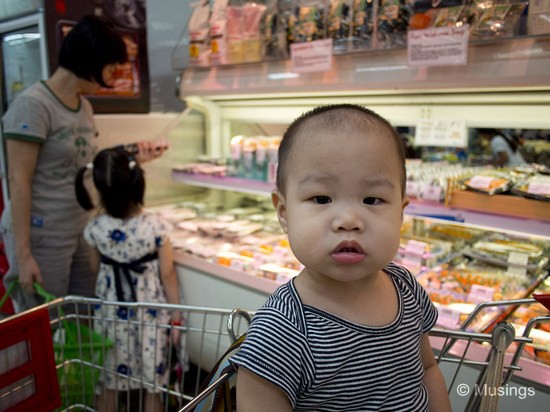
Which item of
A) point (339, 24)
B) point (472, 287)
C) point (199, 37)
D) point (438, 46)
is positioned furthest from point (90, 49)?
point (472, 287)

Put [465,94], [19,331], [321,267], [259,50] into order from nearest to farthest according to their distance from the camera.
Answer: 1. [321,267]
2. [19,331]
3. [465,94]
4. [259,50]

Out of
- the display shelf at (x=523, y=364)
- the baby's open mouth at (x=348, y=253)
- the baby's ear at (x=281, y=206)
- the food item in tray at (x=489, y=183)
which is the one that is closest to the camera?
the baby's open mouth at (x=348, y=253)

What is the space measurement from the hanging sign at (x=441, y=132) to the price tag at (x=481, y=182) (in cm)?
28

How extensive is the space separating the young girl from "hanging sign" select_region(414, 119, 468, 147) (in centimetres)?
133

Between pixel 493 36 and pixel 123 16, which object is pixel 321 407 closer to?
pixel 493 36

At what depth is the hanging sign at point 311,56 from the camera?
2037 millimetres

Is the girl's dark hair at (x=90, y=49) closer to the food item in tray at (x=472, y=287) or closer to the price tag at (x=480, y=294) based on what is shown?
the food item in tray at (x=472, y=287)

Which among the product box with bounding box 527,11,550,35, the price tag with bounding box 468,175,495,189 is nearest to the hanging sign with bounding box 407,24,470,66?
the product box with bounding box 527,11,550,35

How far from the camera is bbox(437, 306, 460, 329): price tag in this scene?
65.2 inches

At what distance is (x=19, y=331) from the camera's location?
1.17 metres

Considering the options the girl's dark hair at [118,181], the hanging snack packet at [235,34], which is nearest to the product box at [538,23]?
the hanging snack packet at [235,34]

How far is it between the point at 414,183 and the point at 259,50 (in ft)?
3.48

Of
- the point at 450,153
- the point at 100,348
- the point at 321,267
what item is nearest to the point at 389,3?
the point at 450,153

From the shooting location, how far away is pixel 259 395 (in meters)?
0.86
